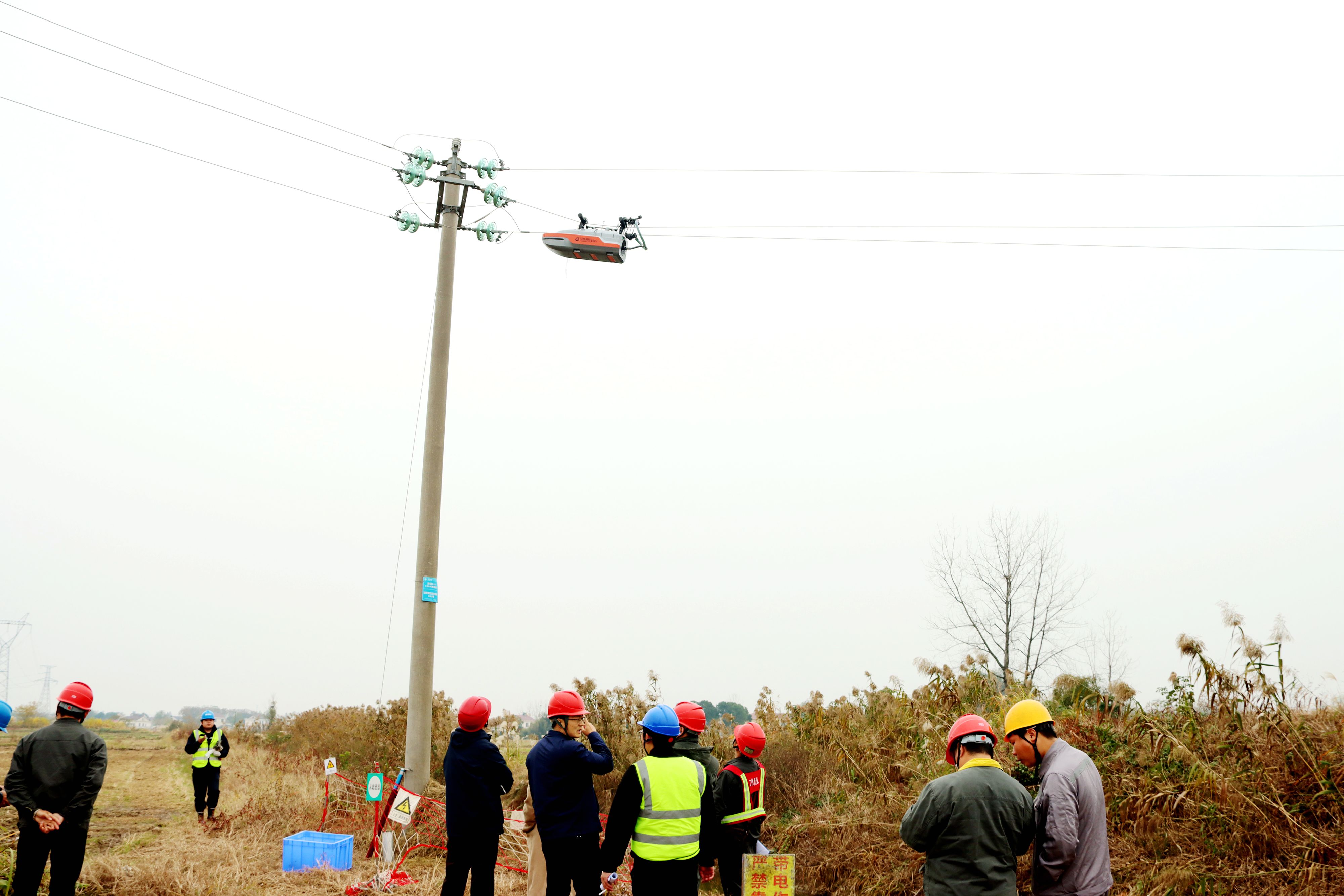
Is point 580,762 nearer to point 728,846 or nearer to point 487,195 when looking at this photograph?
point 728,846

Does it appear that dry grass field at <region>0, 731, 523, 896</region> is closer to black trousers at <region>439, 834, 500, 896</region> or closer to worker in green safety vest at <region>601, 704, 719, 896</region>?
black trousers at <region>439, 834, 500, 896</region>

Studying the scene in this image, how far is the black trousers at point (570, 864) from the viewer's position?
21.7ft

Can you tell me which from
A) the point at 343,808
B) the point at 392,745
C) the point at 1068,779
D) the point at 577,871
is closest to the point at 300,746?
the point at 392,745

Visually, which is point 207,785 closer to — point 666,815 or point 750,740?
point 750,740

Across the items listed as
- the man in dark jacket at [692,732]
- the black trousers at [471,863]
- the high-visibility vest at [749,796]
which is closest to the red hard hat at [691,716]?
the man in dark jacket at [692,732]

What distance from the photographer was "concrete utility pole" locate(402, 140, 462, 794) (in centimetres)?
1147

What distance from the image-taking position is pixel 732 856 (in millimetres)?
7242

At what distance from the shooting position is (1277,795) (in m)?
7.79

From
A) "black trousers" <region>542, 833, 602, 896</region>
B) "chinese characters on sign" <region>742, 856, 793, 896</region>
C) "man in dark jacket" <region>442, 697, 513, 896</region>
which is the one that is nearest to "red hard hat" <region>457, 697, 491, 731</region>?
"man in dark jacket" <region>442, 697, 513, 896</region>

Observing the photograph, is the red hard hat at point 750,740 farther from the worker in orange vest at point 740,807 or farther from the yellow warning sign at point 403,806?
the yellow warning sign at point 403,806

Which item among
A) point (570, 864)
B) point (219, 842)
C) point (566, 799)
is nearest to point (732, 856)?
point (570, 864)

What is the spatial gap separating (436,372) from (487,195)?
2.74 metres

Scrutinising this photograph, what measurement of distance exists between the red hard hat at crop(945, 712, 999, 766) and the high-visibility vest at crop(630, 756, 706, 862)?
161 centimetres

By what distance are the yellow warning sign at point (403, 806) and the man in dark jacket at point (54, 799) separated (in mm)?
3104
